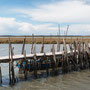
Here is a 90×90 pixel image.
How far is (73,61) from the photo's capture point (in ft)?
73.4

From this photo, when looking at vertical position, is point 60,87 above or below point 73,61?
below

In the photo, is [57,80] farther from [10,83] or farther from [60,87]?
[10,83]

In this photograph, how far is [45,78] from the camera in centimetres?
1886

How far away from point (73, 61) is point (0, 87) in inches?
424

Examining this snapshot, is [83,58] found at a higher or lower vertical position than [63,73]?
higher

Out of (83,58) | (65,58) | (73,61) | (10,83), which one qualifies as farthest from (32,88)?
(83,58)

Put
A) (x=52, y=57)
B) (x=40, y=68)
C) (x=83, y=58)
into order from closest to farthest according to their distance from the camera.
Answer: (x=52, y=57)
(x=40, y=68)
(x=83, y=58)

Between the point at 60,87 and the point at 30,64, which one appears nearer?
the point at 60,87

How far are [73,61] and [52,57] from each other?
356 cm

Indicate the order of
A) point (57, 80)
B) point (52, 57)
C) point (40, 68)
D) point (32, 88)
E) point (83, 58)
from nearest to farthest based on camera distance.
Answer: point (32, 88)
point (57, 80)
point (52, 57)
point (40, 68)
point (83, 58)

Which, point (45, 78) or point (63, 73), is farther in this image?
point (63, 73)

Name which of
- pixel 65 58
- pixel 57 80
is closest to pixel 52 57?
pixel 65 58

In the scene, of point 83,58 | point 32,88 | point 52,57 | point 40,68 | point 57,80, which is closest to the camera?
point 32,88

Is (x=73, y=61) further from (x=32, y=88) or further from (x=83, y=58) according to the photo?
(x=32, y=88)
